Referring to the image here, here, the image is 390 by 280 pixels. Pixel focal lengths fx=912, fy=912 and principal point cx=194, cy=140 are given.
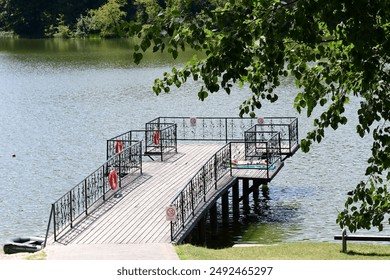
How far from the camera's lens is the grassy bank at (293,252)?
1709 cm

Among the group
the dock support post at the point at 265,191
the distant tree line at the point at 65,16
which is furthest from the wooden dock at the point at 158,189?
the distant tree line at the point at 65,16

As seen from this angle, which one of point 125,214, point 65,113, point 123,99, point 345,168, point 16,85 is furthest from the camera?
point 16,85

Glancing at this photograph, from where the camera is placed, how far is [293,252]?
18.5 m

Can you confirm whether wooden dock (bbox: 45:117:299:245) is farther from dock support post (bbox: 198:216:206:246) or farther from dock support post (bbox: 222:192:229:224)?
dock support post (bbox: 198:216:206:246)

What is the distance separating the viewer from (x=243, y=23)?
9500 mm

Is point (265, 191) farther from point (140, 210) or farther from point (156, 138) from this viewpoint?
point (140, 210)

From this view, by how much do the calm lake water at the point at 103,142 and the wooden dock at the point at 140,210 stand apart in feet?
7.89

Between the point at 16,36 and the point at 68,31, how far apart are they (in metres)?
11.9

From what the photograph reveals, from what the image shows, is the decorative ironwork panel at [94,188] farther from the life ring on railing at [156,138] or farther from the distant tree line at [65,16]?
the distant tree line at [65,16]

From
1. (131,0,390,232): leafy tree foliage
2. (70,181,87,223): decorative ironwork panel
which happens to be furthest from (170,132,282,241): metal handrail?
(131,0,390,232): leafy tree foliage

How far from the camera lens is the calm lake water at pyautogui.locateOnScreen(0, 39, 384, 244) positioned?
24.5m
